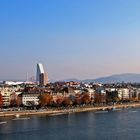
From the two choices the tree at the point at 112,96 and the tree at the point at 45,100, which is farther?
the tree at the point at 112,96

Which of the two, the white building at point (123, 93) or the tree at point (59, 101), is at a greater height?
the white building at point (123, 93)

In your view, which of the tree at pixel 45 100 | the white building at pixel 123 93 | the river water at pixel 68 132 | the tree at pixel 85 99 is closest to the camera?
the river water at pixel 68 132

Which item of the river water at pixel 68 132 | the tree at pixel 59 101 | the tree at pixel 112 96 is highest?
the tree at pixel 112 96

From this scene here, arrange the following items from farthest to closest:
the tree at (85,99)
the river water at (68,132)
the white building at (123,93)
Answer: the white building at (123,93) < the tree at (85,99) < the river water at (68,132)

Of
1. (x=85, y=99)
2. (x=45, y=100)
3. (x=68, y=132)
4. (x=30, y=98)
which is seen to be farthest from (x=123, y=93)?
(x=68, y=132)

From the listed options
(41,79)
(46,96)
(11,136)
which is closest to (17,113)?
(46,96)

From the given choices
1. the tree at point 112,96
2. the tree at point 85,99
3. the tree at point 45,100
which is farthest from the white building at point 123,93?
the tree at point 45,100

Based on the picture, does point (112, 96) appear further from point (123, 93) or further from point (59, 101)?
point (59, 101)

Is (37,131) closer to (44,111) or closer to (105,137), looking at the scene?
(105,137)

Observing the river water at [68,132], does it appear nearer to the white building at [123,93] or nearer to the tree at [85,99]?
the tree at [85,99]

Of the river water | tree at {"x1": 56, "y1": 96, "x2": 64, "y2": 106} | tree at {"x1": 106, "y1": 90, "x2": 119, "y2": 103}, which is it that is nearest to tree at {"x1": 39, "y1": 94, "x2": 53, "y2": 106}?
tree at {"x1": 56, "y1": 96, "x2": 64, "y2": 106}

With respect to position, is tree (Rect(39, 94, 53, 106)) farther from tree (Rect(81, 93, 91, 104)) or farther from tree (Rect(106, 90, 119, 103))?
tree (Rect(106, 90, 119, 103))
